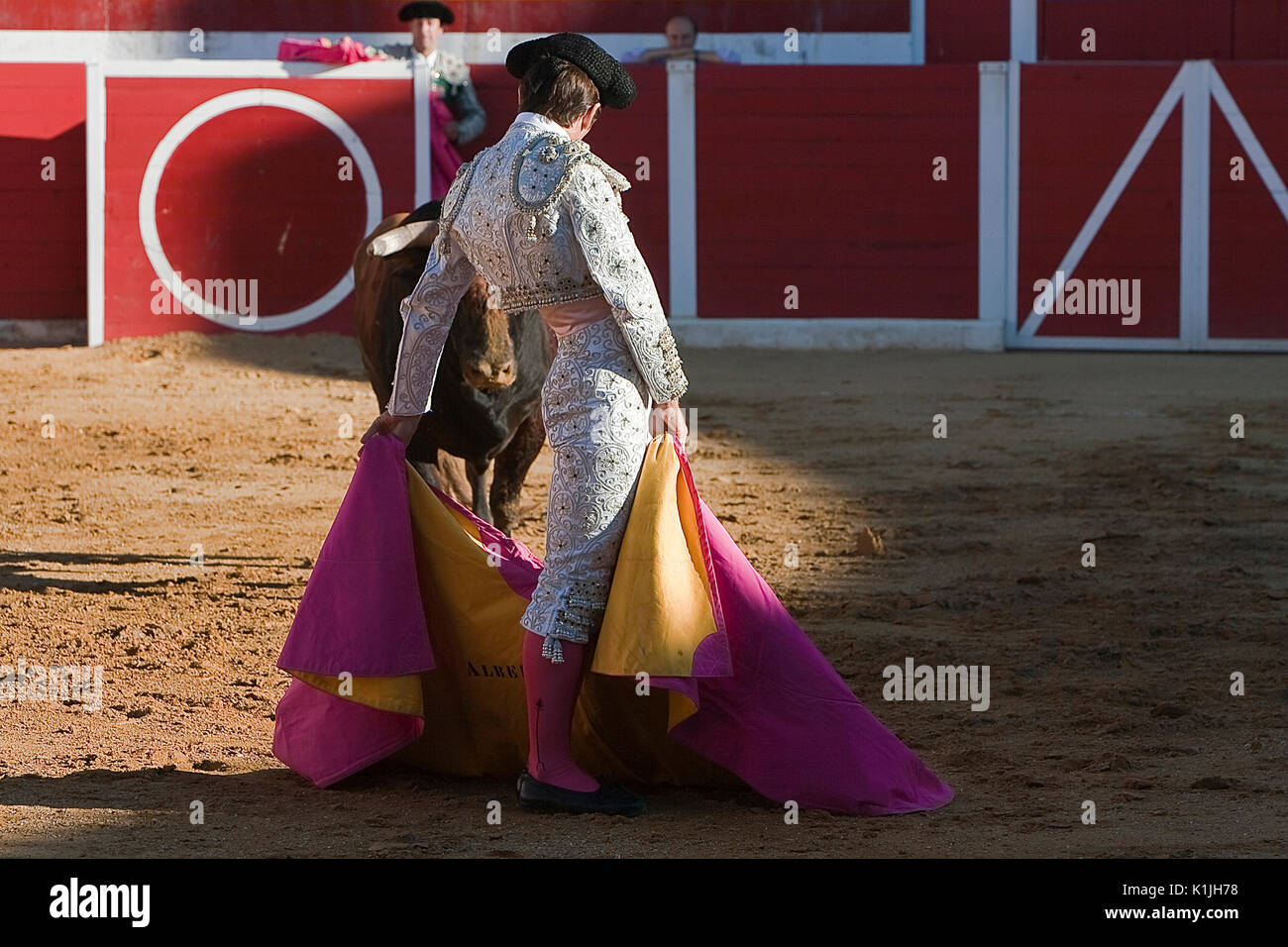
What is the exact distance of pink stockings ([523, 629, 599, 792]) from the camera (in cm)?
267

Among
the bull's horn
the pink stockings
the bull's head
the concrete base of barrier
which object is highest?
the concrete base of barrier

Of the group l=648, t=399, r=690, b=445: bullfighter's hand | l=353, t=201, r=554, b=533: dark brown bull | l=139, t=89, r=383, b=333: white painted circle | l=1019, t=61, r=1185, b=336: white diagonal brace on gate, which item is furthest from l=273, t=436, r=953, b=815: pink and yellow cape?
l=1019, t=61, r=1185, b=336: white diagonal brace on gate

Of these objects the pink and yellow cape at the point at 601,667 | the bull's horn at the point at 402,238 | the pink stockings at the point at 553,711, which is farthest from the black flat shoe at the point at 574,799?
the bull's horn at the point at 402,238

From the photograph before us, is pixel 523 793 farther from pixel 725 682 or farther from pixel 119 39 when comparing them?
pixel 119 39

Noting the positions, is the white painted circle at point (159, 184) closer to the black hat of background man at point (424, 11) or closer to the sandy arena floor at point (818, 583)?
the sandy arena floor at point (818, 583)

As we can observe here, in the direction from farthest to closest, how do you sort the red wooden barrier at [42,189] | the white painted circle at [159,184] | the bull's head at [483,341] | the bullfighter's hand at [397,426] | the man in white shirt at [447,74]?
1. the red wooden barrier at [42,189]
2. the man in white shirt at [447,74]
3. the white painted circle at [159,184]
4. the bull's head at [483,341]
5. the bullfighter's hand at [397,426]

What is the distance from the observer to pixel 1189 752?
10.1 feet

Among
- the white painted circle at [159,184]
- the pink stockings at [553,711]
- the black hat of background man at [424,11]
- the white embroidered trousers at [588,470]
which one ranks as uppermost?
the black hat of background man at [424,11]

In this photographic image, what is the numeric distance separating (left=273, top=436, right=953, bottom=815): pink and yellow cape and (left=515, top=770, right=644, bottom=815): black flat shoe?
133 millimetres

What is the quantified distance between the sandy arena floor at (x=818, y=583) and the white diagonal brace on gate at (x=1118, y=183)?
76cm

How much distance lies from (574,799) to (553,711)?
0.14m

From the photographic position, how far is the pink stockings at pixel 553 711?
8.75 feet

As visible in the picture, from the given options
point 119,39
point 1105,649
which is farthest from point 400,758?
point 119,39

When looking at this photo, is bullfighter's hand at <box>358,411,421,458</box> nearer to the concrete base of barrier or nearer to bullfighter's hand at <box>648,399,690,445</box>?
bullfighter's hand at <box>648,399,690,445</box>
